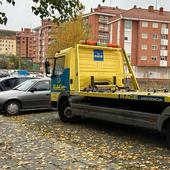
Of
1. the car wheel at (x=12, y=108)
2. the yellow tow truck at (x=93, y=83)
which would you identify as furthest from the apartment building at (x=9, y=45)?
the yellow tow truck at (x=93, y=83)

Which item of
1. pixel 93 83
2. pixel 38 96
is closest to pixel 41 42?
pixel 38 96

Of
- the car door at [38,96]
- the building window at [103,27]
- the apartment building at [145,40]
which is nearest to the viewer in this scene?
the car door at [38,96]

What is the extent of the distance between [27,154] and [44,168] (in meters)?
1.26

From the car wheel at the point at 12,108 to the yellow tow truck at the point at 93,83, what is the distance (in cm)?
245

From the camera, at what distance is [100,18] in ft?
334

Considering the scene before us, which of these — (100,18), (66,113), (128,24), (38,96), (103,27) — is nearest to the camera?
(66,113)

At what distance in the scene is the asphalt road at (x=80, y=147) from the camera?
23.8 feet

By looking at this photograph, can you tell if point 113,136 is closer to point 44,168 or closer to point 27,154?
point 27,154

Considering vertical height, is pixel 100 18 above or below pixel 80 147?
A: above

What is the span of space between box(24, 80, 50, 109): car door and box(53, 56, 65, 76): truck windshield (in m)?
2.86

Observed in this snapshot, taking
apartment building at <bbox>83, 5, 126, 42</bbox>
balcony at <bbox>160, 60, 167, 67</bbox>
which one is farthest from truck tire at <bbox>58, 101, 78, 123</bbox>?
apartment building at <bbox>83, 5, 126, 42</bbox>

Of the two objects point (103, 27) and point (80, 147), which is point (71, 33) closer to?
point (80, 147)

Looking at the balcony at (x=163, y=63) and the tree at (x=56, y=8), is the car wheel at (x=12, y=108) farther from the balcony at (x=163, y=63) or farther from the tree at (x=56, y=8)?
the balcony at (x=163, y=63)

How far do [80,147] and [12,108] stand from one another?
7.42m
